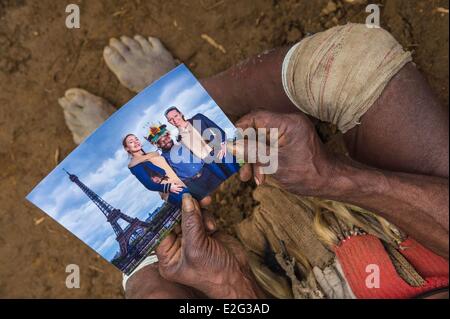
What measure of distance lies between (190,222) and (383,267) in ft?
1.60

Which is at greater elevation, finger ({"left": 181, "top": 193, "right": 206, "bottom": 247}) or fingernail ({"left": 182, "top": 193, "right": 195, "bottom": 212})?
fingernail ({"left": 182, "top": 193, "right": 195, "bottom": 212})

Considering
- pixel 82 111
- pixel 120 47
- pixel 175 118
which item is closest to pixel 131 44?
pixel 120 47

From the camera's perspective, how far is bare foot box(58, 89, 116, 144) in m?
1.67

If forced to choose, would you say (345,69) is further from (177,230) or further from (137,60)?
(137,60)

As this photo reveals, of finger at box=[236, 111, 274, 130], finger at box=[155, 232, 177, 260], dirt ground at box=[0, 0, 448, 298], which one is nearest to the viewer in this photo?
finger at box=[236, 111, 274, 130]

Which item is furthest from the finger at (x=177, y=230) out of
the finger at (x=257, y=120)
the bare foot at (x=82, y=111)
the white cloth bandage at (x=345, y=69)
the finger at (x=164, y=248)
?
the bare foot at (x=82, y=111)

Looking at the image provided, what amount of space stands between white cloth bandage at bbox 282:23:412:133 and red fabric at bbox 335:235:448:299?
0.32 metres

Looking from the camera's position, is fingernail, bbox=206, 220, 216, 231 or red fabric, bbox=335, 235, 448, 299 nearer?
red fabric, bbox=335, 235, 448, 299

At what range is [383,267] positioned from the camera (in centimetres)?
112

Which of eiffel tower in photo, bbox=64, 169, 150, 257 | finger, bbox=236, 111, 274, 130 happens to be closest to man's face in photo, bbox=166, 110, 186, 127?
finger, bbox=236, 111, 274, 130

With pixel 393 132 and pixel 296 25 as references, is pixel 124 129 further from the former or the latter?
pixel 296 25

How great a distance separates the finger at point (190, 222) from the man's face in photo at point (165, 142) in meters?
0.13

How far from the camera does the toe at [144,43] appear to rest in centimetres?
169

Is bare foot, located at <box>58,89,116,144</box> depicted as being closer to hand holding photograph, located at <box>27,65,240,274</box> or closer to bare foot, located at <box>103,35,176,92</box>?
bare foot, located at <box>103,35,176,92</box>
